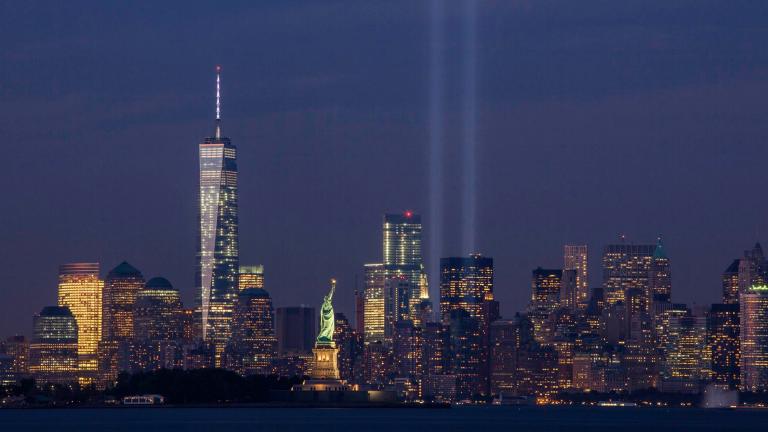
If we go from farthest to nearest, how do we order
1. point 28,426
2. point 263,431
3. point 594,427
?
point 594,427 < point 28,426 < point 263,431

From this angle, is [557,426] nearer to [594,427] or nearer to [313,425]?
[594,427]

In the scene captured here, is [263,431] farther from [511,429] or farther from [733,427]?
[733,427]

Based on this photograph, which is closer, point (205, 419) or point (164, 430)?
point (164, 430)

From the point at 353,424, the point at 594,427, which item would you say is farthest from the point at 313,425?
the point at 594,427

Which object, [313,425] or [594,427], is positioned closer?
[313,425]

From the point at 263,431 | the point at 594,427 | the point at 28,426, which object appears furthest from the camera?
the point at 594,427

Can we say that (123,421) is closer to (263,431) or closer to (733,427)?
(263,431)

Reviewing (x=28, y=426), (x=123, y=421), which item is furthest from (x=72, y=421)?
(x=28, y=426)

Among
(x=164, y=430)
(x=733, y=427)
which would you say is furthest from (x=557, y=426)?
(x=164, y=430)
